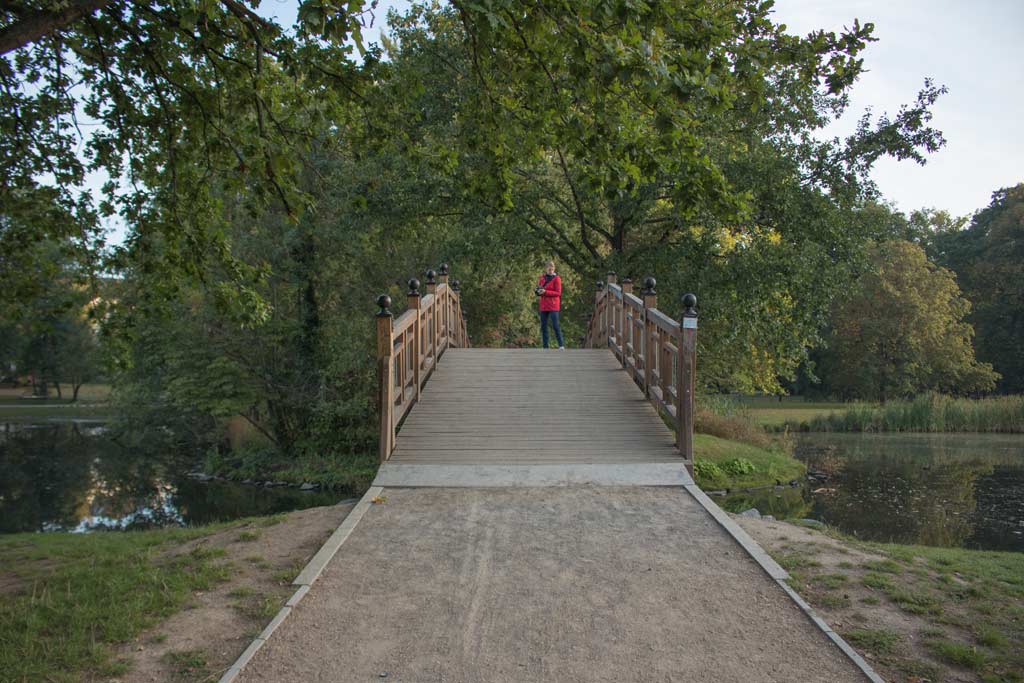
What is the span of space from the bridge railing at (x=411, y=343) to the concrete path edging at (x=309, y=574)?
104cm

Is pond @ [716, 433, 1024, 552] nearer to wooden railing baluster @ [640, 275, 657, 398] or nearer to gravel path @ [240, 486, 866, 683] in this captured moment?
wooden railing baluster @ [640, 275, 657, 398]

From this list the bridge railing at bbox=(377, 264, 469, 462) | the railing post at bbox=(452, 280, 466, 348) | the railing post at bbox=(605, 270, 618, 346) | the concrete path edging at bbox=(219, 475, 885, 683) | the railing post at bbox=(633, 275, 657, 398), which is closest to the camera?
the concrete path edging at bbox=(219, 475, 885, 683)

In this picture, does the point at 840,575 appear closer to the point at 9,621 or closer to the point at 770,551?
the point at 770,551

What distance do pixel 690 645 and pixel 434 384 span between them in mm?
7064

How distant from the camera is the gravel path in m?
4.15

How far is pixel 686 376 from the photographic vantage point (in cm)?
824

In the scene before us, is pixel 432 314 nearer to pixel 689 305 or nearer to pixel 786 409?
pixel 689 305

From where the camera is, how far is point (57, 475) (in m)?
20.9

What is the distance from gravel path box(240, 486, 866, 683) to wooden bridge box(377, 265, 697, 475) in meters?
1.43

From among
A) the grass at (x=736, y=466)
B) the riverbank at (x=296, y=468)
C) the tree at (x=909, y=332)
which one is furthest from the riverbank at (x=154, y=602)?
the tree at (x=909, y=332)

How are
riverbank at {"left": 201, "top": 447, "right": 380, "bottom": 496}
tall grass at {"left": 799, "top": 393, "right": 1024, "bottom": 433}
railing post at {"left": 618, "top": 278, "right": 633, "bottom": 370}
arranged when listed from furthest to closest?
tall grass at {"left": 799, "top": 393, "right": 1024, "bottom": 433}, riverbank at {"left": 201, "top": 447, "right": 380, "bottom": 496}, railing post at {"left": 618, "top": 278, "right": 633, "bottom": 370}

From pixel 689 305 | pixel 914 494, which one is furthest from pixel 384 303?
pixel 914 494

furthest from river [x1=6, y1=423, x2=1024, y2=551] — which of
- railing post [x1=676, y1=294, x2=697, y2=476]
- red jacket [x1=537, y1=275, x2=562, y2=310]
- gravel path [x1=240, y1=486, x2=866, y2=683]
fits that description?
gravel path [x1=240, y1=486, x2=866, y2=683]

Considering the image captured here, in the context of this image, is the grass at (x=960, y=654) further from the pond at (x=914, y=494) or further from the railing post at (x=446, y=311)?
the railing post at (x=446, y=311)
